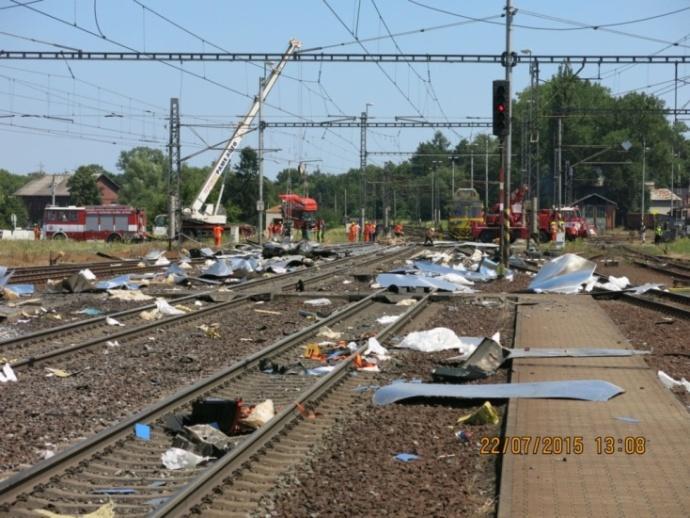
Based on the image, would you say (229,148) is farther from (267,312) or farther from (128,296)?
(267,312)

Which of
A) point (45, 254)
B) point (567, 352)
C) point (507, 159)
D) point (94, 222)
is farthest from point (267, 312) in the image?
point (94, 222)

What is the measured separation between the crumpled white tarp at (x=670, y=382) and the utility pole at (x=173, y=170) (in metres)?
37.7

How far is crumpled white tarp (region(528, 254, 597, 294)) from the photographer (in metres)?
24.3

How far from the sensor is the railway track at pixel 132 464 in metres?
6.12

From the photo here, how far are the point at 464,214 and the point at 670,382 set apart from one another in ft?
196

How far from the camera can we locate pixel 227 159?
6047cm

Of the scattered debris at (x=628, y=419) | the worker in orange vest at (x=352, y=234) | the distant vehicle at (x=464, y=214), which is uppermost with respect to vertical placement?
the distant vehicle at (x=464, y=214)

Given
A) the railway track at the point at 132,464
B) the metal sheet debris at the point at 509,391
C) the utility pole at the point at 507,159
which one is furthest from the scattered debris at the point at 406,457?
the utility pole at the point at 507,159

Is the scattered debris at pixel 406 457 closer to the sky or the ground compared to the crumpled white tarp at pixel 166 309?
closer to the sky

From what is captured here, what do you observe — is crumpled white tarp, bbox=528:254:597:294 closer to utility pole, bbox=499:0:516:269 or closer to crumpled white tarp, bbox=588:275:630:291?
crumpled white tarp, bbox=588:275:630:291

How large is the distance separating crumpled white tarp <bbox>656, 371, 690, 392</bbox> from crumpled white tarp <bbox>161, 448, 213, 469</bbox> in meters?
5.19

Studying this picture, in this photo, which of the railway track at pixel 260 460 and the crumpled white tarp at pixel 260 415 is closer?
the railway track at pixel 260 460

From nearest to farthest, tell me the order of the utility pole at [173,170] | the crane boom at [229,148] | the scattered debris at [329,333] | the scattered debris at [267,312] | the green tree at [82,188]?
the scattered debris at [329,333], the scattered debris at [267,312], the utility pole at [173,170], the crane boom at [229,148], the green tree at [82,188]

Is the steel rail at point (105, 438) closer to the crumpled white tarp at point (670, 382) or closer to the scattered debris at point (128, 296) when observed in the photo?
the crumpled white tarp at point (670, 382)
